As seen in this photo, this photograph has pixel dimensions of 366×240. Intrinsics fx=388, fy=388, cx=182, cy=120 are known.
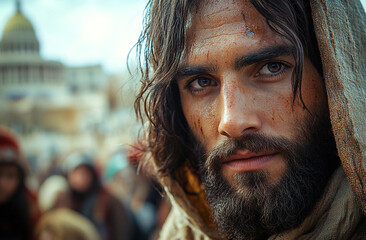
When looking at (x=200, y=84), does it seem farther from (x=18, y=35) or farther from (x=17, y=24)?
(x=17, y=24)

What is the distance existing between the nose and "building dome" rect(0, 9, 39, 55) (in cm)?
5044

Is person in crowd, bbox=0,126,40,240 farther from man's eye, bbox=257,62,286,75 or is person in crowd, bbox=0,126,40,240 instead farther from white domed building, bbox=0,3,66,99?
white domed building, bbox=0,3,66,99

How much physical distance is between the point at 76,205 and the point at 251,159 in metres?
4.21

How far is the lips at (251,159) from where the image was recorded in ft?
4.67

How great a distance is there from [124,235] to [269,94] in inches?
155

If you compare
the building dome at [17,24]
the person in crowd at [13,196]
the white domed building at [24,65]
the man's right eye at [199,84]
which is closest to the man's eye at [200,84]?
the man's right eye at [199,84]

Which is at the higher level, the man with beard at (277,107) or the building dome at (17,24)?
the building dome at (17,24)

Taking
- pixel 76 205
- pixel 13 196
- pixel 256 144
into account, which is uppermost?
pixel 256 144

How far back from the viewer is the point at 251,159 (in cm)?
144

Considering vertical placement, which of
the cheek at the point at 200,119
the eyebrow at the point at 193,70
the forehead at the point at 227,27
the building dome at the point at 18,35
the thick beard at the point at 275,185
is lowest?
the thick beard at the point at 275,185

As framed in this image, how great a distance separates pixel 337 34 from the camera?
4.55ft

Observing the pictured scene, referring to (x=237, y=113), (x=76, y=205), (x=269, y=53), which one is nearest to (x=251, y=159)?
(x=237, y=113)

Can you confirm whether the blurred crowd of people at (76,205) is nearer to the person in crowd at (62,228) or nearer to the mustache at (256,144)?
the person in crowd at (62,228)

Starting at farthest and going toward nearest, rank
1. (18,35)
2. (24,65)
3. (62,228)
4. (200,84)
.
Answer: (24,65)
(18,35)
(62,228)
(200,84)
